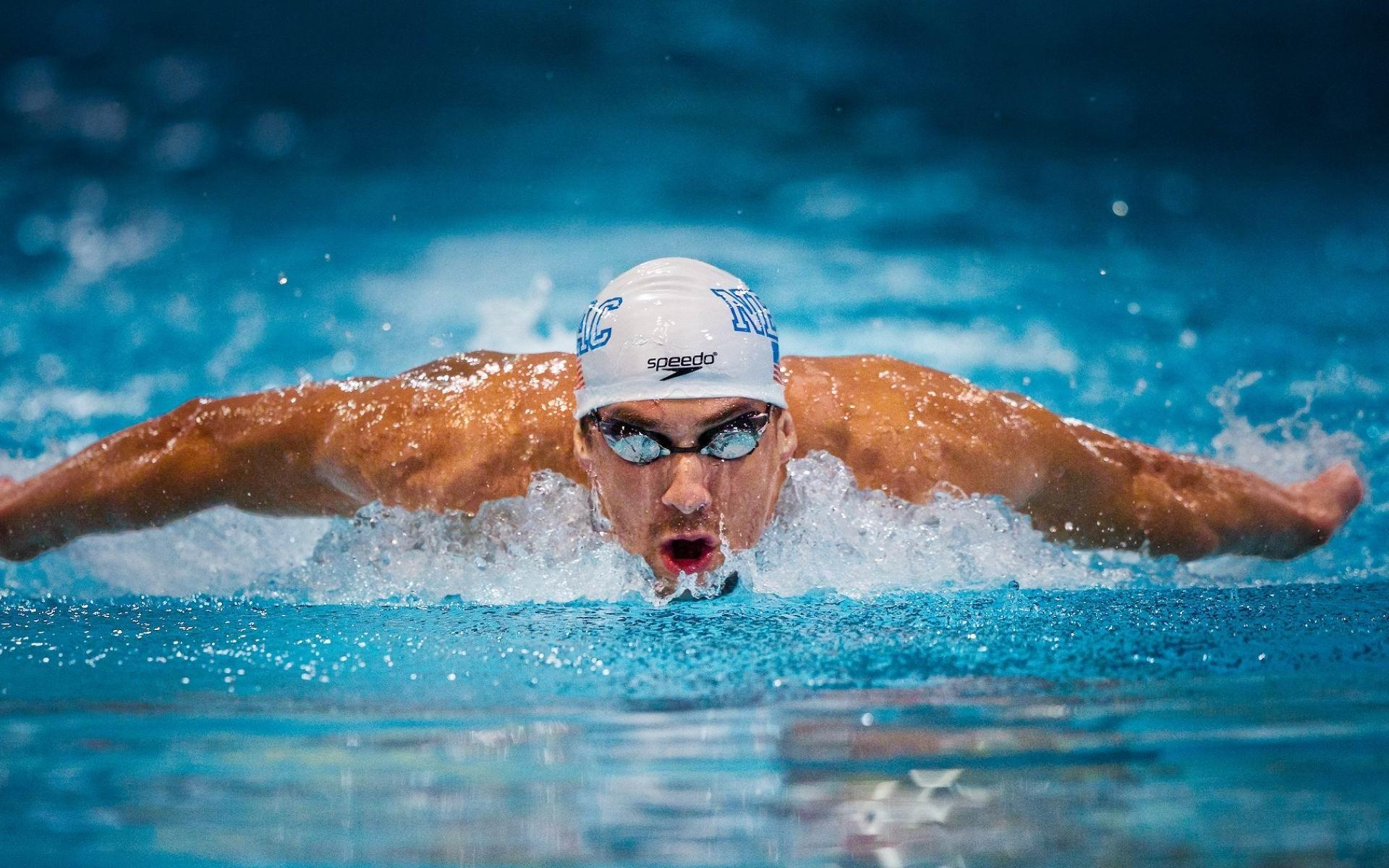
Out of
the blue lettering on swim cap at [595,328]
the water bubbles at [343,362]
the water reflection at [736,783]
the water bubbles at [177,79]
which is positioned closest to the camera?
the water reflection at [736,783]

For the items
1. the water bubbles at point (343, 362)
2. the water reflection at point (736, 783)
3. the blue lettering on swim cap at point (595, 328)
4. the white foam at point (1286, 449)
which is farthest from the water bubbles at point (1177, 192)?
the water reflection at point (736, 783)

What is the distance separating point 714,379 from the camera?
2.39m

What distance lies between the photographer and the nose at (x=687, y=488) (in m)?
2.29

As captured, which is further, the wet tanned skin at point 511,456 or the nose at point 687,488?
the wet tanned skin at point 511,456

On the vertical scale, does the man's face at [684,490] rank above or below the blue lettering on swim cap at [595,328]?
below

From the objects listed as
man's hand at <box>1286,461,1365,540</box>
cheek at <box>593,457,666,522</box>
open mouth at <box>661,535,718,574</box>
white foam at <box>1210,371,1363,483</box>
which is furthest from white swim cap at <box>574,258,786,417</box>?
white foam at <box>1210,371,1363,483</box>

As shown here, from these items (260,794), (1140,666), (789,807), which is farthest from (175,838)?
(1140,666)

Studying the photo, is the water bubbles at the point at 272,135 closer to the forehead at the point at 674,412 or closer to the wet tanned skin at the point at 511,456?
the wet tanned skin at the point at 511,456

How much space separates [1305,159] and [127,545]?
15.8 ft

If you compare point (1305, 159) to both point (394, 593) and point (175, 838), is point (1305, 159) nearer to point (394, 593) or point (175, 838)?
point (394, 593)

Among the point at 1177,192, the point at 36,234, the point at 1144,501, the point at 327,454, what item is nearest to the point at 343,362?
the point at 36,234

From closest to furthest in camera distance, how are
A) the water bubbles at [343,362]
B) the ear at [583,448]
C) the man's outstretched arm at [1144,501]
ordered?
the ear at [583,448], the man's outstretched arm at [1144,501], the water bubbles at [343,362]

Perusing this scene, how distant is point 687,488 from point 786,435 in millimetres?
409

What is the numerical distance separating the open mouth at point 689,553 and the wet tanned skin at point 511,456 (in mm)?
284
